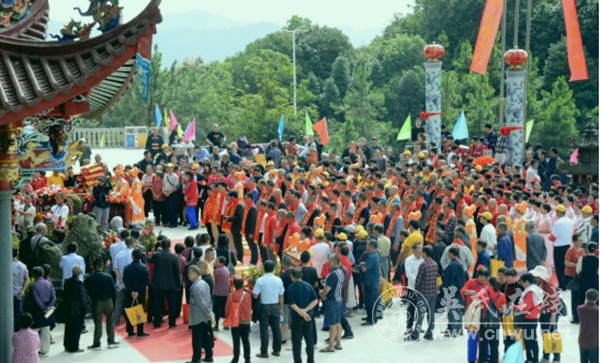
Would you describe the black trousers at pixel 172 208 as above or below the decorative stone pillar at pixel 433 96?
below

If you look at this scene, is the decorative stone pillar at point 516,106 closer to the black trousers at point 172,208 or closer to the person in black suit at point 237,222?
the black trousers at point 172,208

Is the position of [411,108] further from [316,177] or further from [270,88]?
[316,177]

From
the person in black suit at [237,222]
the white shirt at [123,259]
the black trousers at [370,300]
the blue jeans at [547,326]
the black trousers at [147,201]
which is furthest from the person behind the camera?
the black trousers at [147,201]

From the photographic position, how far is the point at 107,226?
23.6m

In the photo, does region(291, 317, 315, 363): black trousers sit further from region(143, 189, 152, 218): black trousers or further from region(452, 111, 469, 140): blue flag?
region(452, 111, 469, 140): blue flag

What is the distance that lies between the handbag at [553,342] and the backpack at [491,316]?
920mm

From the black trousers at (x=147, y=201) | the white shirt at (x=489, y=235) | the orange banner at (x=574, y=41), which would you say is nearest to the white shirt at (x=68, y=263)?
the white shirt at (x=489, y=235)

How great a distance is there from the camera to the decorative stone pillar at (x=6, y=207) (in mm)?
11758

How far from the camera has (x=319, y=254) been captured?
16984 millimetres

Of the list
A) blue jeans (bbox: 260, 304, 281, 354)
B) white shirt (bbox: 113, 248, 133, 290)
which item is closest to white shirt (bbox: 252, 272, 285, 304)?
blue jeans (bbox: 260, 304, 281, 354)

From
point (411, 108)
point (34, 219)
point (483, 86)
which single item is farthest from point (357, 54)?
point (34, 219)

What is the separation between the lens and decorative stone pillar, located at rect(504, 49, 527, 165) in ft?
94.9

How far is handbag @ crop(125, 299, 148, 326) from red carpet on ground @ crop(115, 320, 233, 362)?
1.24 feet

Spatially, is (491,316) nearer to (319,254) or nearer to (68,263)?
→ (319,254)
